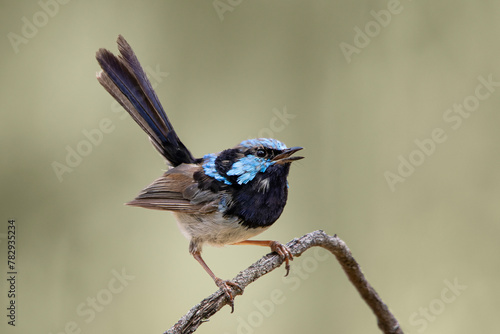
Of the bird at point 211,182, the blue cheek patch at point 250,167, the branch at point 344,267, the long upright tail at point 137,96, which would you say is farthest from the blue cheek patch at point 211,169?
the branch at point 344,267

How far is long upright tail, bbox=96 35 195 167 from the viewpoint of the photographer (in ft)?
9.39

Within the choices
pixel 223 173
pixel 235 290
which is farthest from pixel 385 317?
pixel 223 173

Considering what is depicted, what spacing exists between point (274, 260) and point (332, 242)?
290 millimetres

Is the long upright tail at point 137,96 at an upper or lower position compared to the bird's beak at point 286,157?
upper

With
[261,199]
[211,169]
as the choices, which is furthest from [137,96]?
[261,199]

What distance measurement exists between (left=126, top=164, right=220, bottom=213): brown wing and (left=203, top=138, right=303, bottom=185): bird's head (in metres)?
0.15

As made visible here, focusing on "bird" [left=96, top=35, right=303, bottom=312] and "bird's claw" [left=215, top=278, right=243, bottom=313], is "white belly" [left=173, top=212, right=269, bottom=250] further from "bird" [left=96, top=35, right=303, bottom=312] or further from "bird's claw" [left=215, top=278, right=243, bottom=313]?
"bird's claw" [left=215, top=278, right=243, bottom=313]

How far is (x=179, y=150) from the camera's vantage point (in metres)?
3.11

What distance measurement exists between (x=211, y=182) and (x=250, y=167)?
0.89 feet

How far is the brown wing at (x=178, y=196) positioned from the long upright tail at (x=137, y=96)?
20cm

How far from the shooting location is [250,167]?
264 cm

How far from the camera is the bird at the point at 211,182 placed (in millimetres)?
2619

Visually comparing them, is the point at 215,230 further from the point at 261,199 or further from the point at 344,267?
the point at 344,267

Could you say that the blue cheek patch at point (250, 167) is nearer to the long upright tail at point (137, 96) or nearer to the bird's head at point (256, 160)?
the bird's head at point (256, 160)
